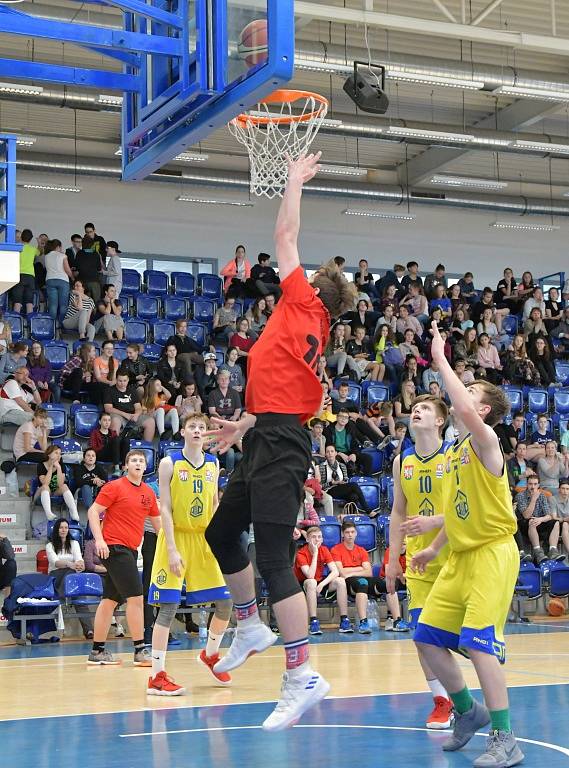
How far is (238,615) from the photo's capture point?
5.74 meters

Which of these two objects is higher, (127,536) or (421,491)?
(421,491)

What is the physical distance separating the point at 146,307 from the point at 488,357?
705 centimetres

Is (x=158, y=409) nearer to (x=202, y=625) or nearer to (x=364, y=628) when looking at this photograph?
(x=202, y=625)

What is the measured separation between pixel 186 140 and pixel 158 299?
612 inches

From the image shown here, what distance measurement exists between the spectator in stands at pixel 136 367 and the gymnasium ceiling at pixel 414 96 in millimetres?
5198

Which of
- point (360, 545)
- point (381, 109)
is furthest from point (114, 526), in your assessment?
point (381, 109)

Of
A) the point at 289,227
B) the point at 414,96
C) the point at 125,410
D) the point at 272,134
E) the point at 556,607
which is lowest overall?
the point at 556,607

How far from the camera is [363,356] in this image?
21.0 meters

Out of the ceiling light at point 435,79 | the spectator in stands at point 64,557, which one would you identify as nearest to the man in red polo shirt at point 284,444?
the spectator in stands at point 64,557

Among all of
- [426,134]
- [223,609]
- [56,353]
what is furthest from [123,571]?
[426,134]

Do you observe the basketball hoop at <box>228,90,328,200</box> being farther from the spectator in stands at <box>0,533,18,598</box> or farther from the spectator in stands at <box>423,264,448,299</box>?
the spectator in stands at <box>423,264,448,299</box>

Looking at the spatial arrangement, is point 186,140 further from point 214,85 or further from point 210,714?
point 210,714

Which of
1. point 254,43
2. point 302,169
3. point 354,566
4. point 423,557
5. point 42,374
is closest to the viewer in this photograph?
A: point 302,169

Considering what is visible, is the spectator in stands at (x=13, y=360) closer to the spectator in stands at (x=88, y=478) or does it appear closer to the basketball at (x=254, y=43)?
the spectator in stands at (x=88, y=478)
